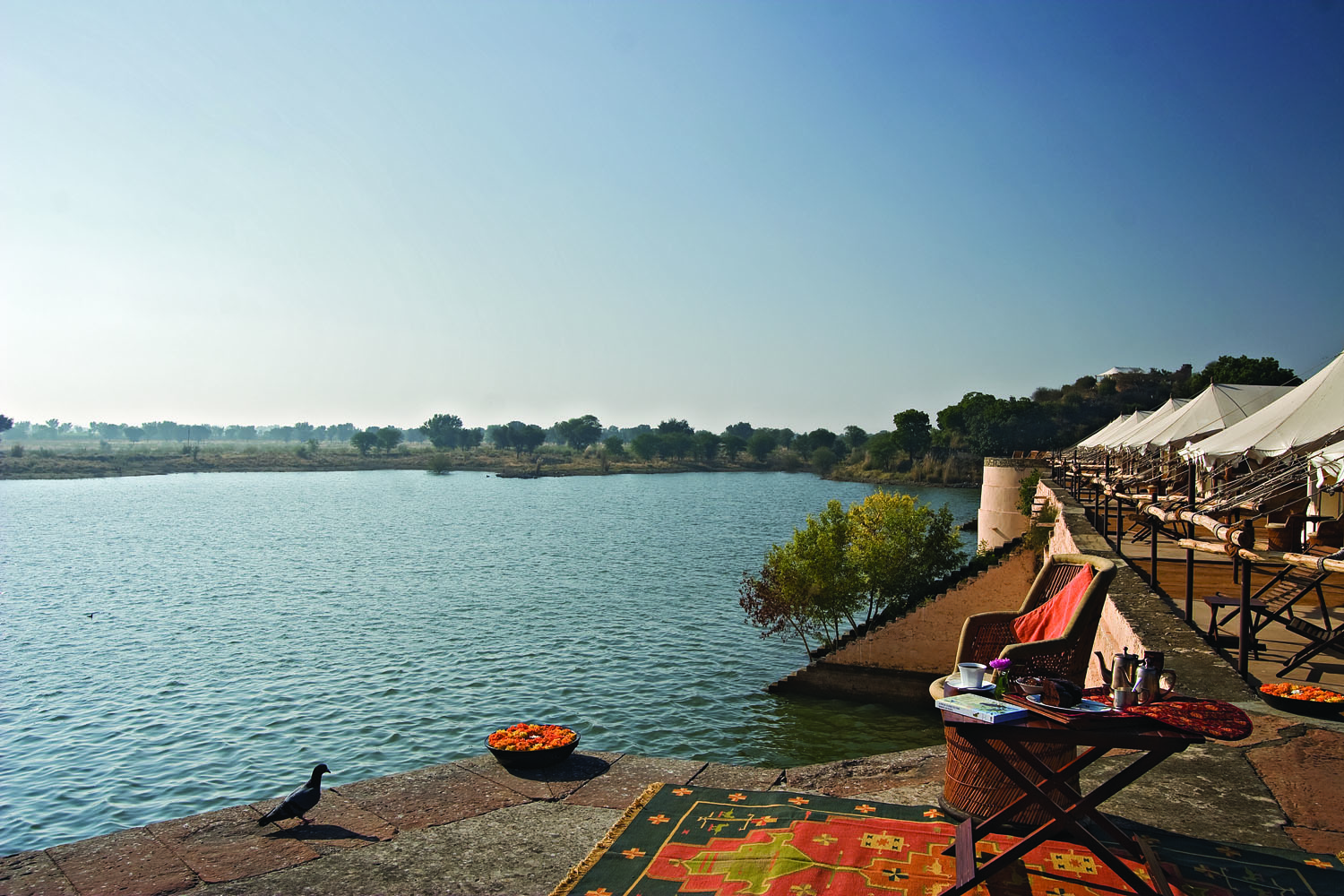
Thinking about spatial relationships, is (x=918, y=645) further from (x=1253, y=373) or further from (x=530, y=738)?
(x=1253, y=373)

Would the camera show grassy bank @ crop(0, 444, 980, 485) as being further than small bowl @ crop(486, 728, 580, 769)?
Yes

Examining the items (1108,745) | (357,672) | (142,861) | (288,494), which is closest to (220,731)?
(357,672)

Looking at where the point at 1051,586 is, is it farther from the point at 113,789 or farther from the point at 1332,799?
the point at 113,789

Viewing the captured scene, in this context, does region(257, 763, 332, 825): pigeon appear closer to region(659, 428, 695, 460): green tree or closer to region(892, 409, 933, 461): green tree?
region(892, 409, 933, 461): green tree

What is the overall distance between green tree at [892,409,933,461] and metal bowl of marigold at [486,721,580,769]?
12261cm

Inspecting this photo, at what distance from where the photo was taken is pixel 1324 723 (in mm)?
6316

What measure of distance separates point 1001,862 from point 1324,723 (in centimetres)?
406

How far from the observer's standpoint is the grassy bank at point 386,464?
448ft

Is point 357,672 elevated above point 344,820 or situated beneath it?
situated beneath

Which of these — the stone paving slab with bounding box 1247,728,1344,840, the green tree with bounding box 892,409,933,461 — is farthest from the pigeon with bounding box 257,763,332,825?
the green tree with bounding box 892,409,933,461

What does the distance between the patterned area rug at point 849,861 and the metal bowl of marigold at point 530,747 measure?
9.01ft

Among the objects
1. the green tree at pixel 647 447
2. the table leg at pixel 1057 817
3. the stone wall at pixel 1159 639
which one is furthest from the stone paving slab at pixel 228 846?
the green tree at pixel 647 447

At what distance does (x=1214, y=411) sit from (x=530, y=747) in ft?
74.4

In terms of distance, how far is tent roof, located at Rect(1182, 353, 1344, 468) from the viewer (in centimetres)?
1261
